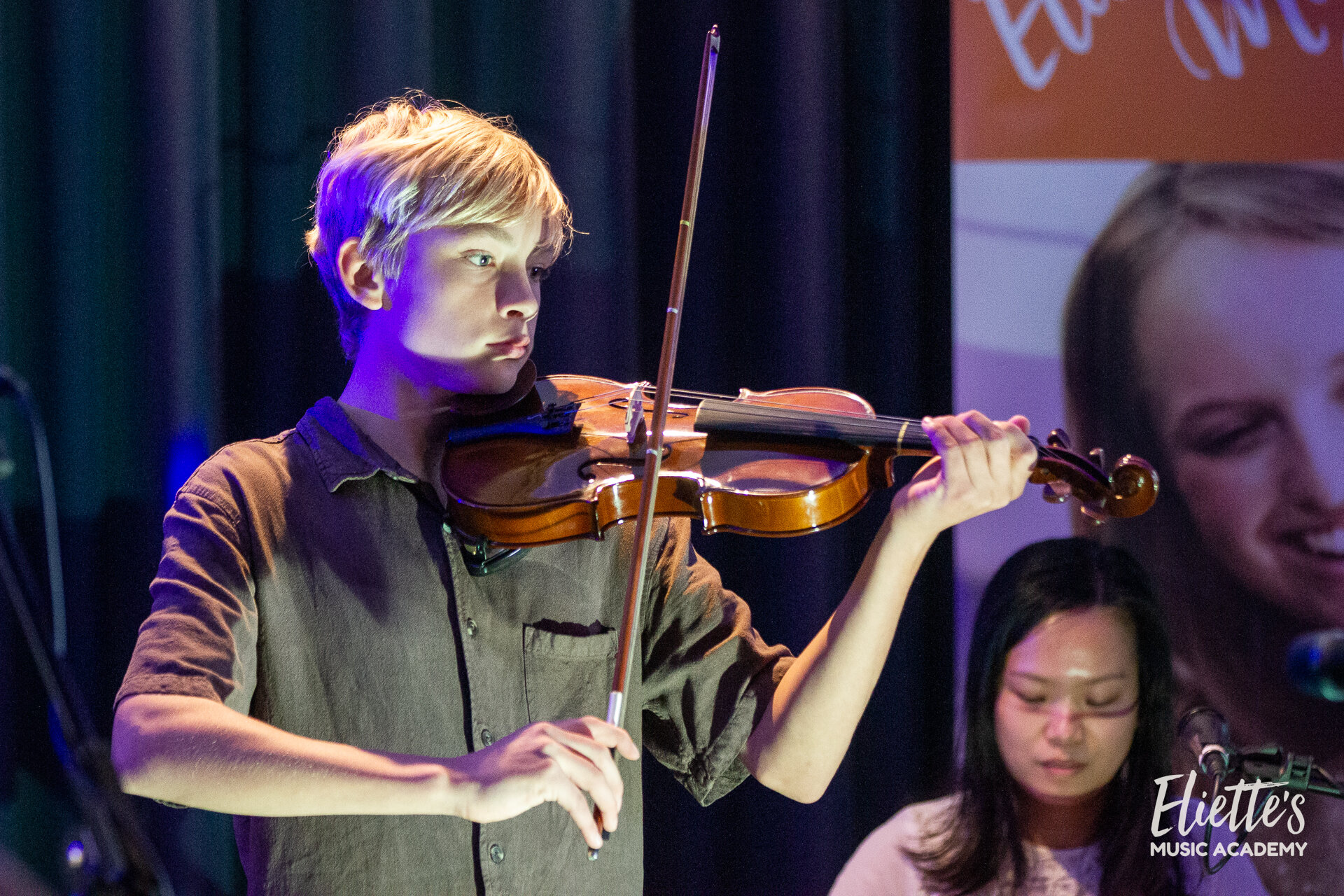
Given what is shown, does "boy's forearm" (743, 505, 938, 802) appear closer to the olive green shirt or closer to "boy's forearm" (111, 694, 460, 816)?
the olive green shirt

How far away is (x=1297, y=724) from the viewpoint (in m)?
2.22

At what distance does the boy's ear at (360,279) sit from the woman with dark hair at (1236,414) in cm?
135

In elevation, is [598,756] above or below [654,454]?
below

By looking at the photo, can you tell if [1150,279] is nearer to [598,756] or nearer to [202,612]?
[598,756]

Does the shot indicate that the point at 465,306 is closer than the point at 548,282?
Yes

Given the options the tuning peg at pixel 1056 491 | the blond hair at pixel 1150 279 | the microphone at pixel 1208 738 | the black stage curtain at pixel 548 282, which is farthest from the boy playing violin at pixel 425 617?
the microphone at pixel 1208 738

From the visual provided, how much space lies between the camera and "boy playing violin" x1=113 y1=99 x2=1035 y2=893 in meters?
1.24

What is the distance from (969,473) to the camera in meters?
1.35

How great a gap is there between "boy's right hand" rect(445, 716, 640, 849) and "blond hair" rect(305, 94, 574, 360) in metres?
0.70

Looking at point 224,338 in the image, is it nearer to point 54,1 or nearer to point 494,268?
point 54,1

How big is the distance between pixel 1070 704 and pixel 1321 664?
1.16 metres

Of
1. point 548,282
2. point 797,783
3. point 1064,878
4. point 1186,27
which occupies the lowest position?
point 1064,878

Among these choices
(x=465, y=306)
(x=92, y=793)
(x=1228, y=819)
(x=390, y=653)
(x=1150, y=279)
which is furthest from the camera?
(x=1150, y=279)

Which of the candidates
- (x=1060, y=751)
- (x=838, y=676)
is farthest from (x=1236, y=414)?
(x=838, y=676)
